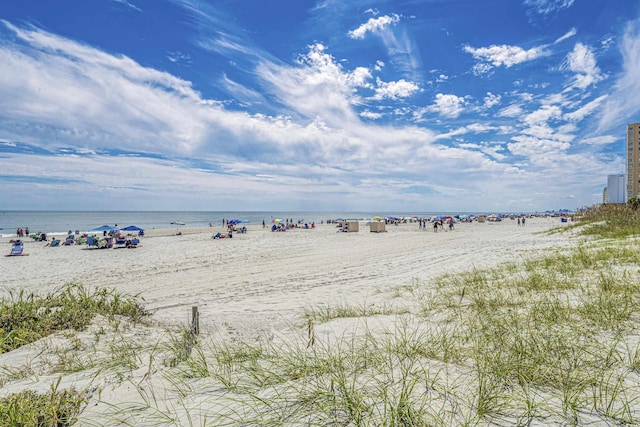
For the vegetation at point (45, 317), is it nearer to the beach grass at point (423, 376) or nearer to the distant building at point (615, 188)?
the beach grass at point (423, 376)

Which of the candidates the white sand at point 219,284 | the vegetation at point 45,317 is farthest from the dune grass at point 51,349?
the white sand at point 219,284

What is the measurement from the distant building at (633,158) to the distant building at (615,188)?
1056 centimetres

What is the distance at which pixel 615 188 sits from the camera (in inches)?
3487

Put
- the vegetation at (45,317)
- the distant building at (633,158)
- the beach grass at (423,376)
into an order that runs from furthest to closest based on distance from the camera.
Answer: the distant building at (633,158) → the vegetation at (45,317) → the beach grass at (423,376)

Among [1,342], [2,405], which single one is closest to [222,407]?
[2,405]

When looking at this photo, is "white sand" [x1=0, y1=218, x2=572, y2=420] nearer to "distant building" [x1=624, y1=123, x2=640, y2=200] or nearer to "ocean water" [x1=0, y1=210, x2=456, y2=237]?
"ocean water" [x1=0, y1=210, x2=456, y2=237]

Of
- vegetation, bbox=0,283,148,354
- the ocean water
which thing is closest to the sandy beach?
vegetation, bbox=0,283,148,354

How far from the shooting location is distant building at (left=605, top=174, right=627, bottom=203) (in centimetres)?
8600

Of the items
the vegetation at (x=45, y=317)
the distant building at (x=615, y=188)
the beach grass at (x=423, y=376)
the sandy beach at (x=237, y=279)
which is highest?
the distant building at (x=615, y=188)

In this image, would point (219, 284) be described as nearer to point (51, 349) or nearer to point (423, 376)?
point (51, 349)

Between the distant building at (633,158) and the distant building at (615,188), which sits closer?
the distant building at (633,158)

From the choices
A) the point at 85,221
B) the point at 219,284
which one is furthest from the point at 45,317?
the point at 85,221

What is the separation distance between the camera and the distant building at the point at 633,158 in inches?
2933

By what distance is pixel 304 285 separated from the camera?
29.4 feet
